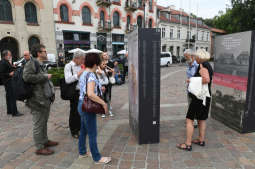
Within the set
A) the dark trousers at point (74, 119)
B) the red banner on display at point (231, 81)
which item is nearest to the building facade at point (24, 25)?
the dark trousers at point (74, 119)

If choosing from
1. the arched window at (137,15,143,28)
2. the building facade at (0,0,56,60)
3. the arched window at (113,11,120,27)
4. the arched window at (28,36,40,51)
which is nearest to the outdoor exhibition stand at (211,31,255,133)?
the building facade at (0,0,56,60)

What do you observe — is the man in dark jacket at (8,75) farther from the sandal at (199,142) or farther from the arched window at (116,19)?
the arched window at (116,19)

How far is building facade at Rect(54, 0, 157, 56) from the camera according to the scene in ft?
72.4

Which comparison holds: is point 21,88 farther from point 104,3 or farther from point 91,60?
point 104,3

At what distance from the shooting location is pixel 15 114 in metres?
5.47

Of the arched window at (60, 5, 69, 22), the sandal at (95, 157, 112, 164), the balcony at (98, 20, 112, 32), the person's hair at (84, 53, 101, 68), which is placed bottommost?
the sandal at (95, 157, 112, 164)

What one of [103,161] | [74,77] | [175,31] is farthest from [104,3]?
[103,161]

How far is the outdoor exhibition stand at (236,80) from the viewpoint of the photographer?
3.54 m

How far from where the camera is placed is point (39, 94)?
10.2 feet

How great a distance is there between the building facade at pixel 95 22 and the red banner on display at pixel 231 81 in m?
20.4

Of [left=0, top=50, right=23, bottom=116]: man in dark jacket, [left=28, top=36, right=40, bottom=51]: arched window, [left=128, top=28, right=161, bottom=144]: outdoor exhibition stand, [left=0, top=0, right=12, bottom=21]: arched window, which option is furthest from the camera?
[left=28, top=36, right=40, bottom=51]: arched window

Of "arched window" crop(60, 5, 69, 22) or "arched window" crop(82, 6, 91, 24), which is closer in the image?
"arched window" crop(60, 5, 69, 22)

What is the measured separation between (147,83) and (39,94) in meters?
1.92

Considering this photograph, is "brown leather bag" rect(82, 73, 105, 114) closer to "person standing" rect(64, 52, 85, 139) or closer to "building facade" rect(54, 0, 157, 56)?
"person standing" rect(64, 52, 85, 139)
